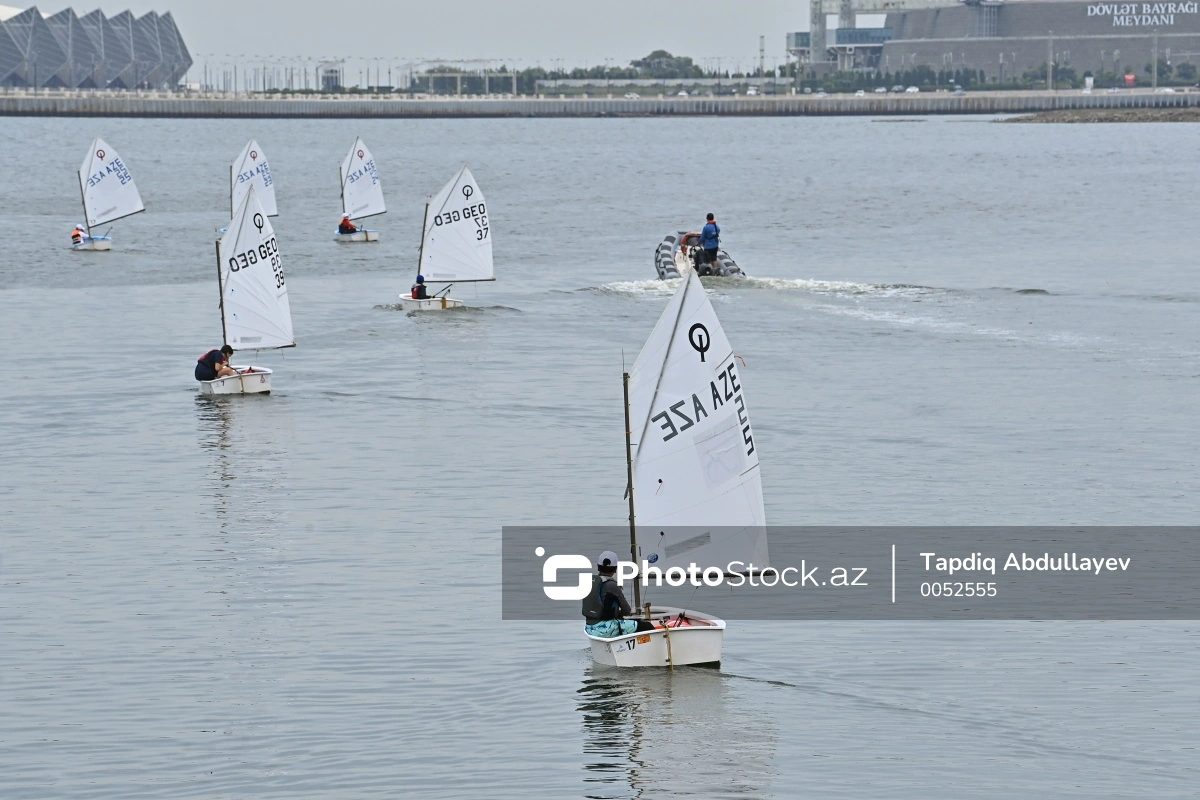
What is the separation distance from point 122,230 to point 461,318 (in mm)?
47810

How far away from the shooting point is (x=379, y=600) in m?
31.1

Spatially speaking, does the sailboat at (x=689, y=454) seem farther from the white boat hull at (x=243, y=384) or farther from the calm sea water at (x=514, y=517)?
the white boat hull at (x=243, y=384)

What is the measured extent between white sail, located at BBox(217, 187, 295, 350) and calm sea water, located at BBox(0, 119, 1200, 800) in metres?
1.98

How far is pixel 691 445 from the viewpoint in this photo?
1128 inches

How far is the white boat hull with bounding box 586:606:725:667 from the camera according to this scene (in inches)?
1050

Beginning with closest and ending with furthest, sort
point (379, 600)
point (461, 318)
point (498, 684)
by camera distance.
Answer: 1. point (498, 684)
2. point (379, 600)
3. point (461, 318)

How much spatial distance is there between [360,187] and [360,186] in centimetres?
9

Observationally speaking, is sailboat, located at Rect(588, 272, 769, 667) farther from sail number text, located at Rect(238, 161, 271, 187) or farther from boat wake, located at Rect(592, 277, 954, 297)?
sail number text, located at Rect(238, 161, 271, 187)

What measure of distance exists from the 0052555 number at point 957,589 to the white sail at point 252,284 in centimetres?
2782

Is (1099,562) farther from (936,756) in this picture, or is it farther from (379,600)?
(379,600)

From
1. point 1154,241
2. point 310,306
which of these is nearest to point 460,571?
point 310,306

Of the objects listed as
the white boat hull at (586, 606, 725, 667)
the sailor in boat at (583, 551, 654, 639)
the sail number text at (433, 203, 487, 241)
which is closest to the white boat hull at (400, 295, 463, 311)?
the sail number text at (433, 203, 487, 241)

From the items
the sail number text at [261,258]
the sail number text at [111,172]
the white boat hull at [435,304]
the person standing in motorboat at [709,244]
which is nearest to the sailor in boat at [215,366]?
the sail number text at [261,258]

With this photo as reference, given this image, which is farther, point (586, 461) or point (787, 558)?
point (586, 461)
